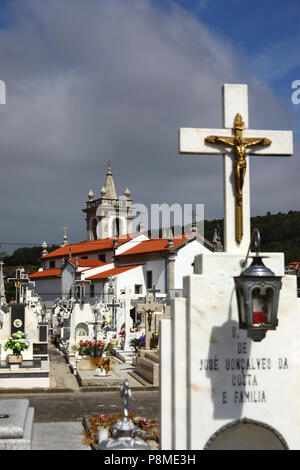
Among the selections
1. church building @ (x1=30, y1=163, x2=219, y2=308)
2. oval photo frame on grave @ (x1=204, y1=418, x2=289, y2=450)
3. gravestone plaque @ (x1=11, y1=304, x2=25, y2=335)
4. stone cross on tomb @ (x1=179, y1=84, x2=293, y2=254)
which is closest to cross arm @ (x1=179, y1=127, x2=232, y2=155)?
stone cross on tomb @ (x1=179, y1=84, x2=293, y2=254)

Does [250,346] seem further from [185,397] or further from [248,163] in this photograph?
[248,163]

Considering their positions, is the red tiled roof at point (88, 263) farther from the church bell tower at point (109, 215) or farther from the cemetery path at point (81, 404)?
the cemetery path at point (81, 404)

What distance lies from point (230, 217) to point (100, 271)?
4760 cm

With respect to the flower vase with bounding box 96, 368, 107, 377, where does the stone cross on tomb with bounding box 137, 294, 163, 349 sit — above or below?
above

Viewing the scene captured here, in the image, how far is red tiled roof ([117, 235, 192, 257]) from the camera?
47509 millimetres

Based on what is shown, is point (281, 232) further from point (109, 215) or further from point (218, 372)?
point (218, 372)

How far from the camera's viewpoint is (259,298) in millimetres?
4988

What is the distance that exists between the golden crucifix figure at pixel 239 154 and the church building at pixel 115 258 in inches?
1159

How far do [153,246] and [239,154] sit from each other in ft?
146

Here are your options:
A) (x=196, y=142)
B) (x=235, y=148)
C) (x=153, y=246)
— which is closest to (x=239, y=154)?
(x=235, y=148)

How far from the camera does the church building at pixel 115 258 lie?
4716 cm

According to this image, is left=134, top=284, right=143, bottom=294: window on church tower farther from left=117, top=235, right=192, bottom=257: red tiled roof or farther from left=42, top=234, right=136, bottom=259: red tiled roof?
left=42, top=234, right=136, bottom=259: red tiled roof

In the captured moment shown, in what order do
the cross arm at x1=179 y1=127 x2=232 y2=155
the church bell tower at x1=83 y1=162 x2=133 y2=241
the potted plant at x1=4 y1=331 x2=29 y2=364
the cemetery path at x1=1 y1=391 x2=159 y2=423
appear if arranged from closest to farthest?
the cross arm at x1=179 y1=127 x2=232 y2=155
the cemetery path at x1=1 y1=391 x2=159 y2=423
the potted plant at x1=4 y1=331 x2=29 y2=364
the church bell tower at x1=83 y1=162 x2=133 y2=241

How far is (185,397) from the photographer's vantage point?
5387 mm
